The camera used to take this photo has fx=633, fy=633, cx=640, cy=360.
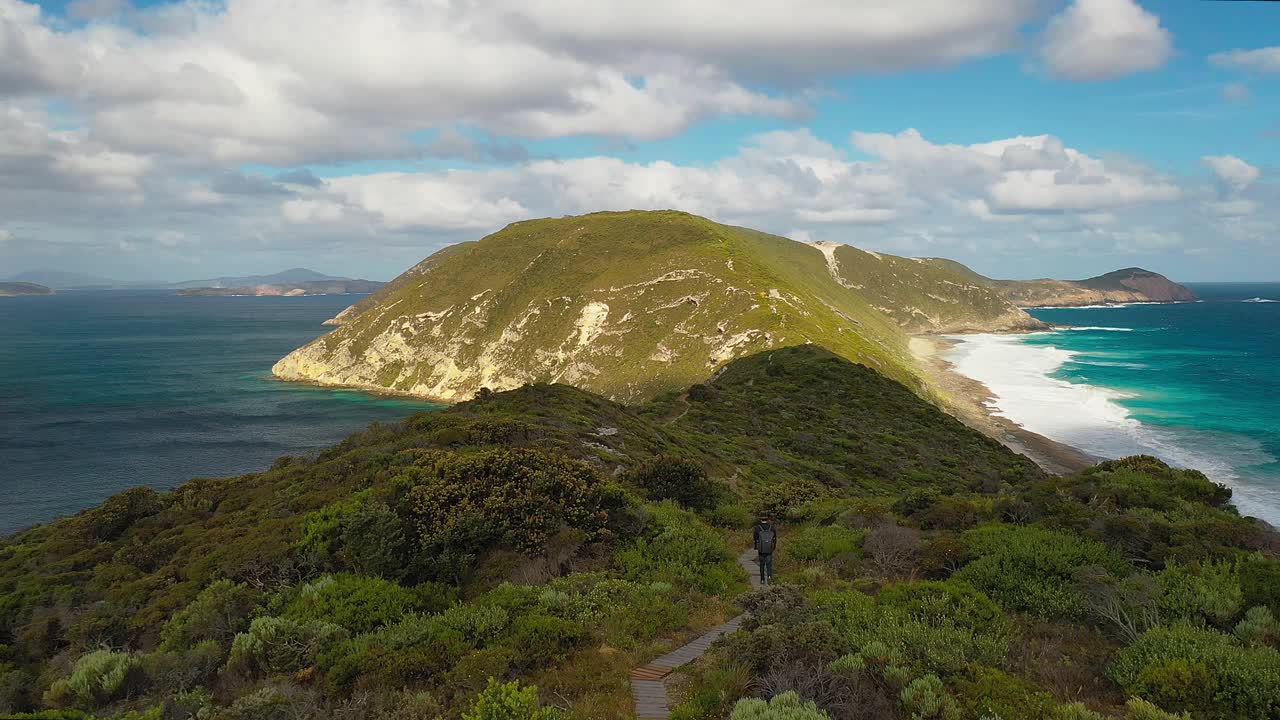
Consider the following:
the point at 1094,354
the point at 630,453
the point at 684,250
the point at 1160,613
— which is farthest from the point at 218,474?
the point at 1094,354

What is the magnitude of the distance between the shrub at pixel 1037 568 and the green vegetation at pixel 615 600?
0.06 metres

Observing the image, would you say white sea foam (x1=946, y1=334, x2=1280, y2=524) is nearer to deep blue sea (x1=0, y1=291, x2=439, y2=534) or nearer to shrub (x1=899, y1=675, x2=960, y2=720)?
shrub (x1=899, y1=675, x2=960, y2=720)

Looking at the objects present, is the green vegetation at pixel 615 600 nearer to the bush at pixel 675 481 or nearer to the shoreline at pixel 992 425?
the bush at pixel 675 481

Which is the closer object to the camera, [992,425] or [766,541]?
[766,541]

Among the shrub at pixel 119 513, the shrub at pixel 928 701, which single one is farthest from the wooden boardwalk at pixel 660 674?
the shrub at pixel 119 513

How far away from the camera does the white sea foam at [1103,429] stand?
2253 inches

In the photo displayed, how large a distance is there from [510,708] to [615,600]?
4.74m

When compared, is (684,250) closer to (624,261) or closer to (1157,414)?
(624,261)

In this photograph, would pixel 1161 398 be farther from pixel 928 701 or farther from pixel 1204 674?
pixel 928 701

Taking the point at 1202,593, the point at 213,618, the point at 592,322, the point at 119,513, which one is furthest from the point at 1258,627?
the point at 592,322

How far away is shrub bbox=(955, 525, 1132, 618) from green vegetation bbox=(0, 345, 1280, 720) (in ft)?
0.18

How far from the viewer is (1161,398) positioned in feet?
309

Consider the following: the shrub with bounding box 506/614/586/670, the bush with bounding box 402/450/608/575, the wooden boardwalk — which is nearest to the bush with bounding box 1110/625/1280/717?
the wooden boardwalk

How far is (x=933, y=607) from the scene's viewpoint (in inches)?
428
